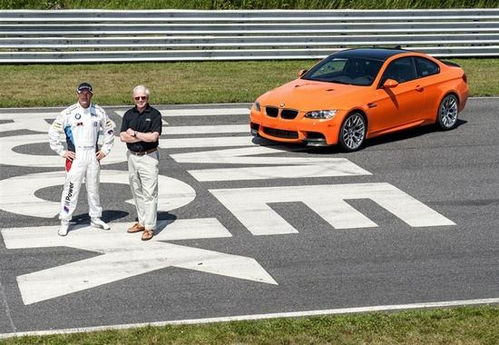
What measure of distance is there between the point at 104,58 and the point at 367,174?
11827 mm

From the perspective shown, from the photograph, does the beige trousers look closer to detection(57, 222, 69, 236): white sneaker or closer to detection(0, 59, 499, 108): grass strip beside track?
detection(57, 222, 69, 236): white sneaker

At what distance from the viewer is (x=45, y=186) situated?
14.6m

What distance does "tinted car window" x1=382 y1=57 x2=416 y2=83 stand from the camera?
1839 centimetres

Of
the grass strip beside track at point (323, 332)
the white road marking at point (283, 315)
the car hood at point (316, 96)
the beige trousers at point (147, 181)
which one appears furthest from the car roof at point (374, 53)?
the grass strip beside track at point (323, 332)

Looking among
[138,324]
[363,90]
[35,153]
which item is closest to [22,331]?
[138,324]

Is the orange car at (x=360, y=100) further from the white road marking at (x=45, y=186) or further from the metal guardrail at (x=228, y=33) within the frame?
the metal guardrail at (x=228, y=33)

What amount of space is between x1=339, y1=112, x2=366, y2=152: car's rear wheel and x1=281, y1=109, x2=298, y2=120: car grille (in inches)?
32.2

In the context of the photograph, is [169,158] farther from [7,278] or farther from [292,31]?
[292,31]

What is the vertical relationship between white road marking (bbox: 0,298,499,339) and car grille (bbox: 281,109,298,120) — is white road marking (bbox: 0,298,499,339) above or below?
below

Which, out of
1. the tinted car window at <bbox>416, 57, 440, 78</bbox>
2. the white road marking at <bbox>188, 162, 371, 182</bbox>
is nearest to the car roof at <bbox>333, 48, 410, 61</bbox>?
the tinted car window at <bbox>416, 57, 440, 78</bbox>

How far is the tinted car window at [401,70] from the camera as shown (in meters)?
18.4

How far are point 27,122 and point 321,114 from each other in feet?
18.7

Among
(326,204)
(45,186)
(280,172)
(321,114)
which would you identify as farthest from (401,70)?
(45,186)

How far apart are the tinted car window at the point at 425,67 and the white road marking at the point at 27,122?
6761mm
